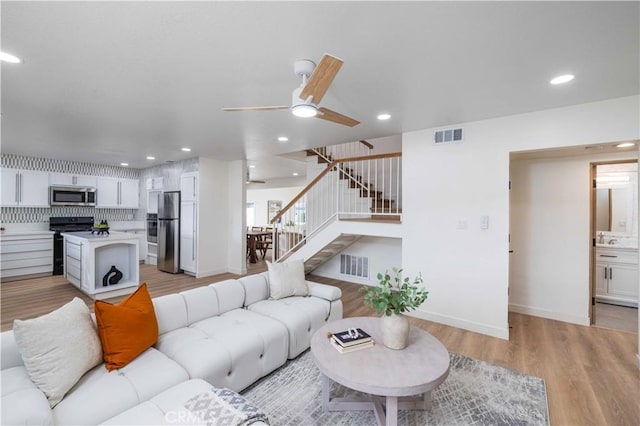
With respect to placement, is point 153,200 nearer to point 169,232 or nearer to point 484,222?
point 169,232

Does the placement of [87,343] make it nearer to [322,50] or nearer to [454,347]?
[322,50]

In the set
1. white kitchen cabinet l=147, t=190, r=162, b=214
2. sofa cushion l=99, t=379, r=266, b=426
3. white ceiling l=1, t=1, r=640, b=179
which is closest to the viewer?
sofa cushion l=99, t=379, r=266, b=426

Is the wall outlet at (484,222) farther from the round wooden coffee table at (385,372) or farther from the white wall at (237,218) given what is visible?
the white wall at (237,218)

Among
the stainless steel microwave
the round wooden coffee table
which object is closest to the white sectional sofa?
the round wooden coffee table

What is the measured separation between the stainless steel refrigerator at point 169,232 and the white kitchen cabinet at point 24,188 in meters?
2.32

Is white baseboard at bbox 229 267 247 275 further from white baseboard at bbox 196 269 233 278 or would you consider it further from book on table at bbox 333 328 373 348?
book on table at bbox 333 328 373 348

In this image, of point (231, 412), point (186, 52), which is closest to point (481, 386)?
point (231, 412)

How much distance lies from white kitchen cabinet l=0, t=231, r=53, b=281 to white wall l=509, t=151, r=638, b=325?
8769 millimetres

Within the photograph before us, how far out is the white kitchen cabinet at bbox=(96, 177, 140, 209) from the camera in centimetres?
698

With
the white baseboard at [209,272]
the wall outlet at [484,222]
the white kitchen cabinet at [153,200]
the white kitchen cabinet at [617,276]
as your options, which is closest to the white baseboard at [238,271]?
the white baseboard at [209,272]

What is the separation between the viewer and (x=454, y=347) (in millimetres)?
3119

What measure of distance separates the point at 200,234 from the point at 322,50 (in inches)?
196

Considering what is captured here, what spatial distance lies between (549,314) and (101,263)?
686 centimetres

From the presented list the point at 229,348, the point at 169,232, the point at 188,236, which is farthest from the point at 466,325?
the point at 169,232
